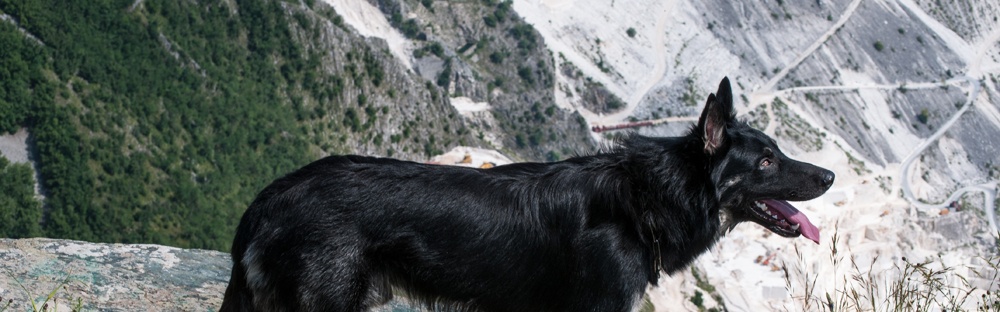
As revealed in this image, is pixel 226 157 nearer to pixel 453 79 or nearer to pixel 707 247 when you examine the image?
pixel 453 79

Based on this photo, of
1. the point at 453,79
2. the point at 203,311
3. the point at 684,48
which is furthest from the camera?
the point at 684,48

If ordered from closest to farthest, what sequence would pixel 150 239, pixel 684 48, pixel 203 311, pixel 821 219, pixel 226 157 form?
pixel 203 311 < pixel 821 219 < pixel 150 239 < pixel 226 157 < pixel 684 48

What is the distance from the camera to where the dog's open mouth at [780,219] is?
881 centimetres

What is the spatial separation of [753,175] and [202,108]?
9815cm

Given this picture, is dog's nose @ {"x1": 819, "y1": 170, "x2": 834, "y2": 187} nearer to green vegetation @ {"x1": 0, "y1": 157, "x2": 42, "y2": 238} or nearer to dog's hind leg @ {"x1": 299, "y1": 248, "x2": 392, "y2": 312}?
dog's hind leg @ {"x1": 299, "y1": 248, "x2": 392, "y2": 312}

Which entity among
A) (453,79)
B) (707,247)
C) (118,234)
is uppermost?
(707,247)

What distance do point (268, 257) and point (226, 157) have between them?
9399 centimetres

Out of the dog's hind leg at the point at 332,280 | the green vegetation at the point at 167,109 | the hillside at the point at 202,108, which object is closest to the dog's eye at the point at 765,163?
the dog's hind leg at the point at 332,280

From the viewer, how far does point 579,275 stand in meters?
8.32

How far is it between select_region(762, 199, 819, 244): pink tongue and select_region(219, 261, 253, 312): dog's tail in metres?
4.21

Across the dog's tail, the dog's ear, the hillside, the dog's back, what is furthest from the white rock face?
the dog's tail

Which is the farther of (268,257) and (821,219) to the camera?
(821,219)

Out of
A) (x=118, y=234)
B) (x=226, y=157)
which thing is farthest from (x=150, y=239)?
(x=226, y=157)

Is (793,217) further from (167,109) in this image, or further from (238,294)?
(167,109)
